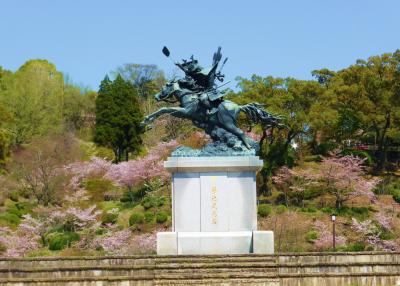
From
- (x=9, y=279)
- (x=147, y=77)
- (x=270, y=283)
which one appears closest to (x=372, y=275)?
(x=270, y=283)

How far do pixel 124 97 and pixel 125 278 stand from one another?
42.3 metres

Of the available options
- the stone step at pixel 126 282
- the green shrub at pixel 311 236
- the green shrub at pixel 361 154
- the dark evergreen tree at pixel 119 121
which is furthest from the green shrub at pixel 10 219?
the green shrub at pixel 361 154

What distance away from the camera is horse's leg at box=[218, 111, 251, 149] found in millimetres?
21859

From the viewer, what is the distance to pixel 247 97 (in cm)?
4712

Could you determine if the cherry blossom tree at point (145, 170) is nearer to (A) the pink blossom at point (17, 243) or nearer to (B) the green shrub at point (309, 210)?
(B) the green shrub at point (309, 210)

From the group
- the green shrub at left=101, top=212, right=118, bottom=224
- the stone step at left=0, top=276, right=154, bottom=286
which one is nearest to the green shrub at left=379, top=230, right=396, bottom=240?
the green shrub at left=101, top=212, right=118, bottom=224

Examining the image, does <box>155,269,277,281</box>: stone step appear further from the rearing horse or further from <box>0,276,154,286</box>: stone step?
the rearing horse

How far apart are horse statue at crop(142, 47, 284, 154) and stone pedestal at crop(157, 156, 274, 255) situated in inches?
31.0

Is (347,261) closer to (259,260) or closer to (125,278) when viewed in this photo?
(259,260)

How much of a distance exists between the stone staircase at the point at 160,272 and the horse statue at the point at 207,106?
451 centimetres

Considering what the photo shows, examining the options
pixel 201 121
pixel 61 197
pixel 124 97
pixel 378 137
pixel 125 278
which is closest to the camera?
pixel 125 278

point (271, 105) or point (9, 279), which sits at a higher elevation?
point (271, 105)

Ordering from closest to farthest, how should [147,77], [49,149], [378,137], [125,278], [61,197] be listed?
[125,278], [61,197], [49,149], [378,137], [147,77]

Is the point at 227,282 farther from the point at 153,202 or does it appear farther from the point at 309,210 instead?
the point at 153,202
